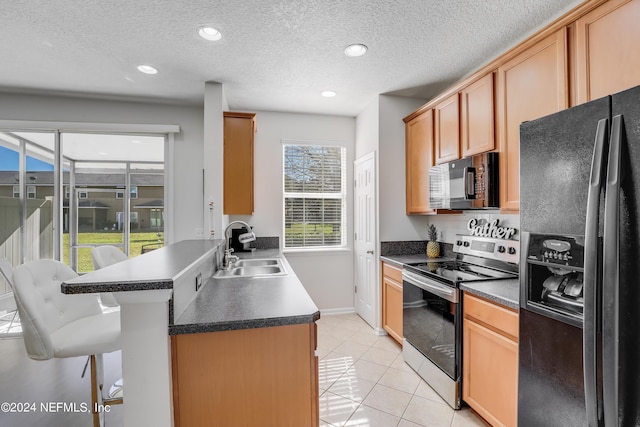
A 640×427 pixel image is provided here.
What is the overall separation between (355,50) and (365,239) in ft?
6.72

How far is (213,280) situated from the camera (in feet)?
6.71

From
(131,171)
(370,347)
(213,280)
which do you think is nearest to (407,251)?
(370,347)

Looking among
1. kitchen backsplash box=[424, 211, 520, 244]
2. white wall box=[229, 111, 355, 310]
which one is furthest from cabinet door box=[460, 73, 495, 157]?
white wall box=[229, 111, 355, 310]

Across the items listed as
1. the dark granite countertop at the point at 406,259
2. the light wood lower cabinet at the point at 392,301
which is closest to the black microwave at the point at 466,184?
the dark granite countertop at the point at 406,259

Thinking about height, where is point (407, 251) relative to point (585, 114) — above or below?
below

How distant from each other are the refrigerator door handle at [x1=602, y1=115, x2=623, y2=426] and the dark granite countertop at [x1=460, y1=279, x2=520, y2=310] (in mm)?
525

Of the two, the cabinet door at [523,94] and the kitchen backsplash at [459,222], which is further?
the kitchen backsplash at [459,222]

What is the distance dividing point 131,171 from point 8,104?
4.37ft

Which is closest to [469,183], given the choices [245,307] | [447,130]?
[447,130]

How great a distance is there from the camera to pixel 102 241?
11.7 feet

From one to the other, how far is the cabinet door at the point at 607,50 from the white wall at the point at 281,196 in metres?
2.62

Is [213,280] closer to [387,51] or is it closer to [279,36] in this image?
[279,36]

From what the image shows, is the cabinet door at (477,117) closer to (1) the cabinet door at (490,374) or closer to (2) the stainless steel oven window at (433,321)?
(2) the stainless steel oven window at (433,321)

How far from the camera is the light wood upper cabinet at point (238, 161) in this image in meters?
3.14
